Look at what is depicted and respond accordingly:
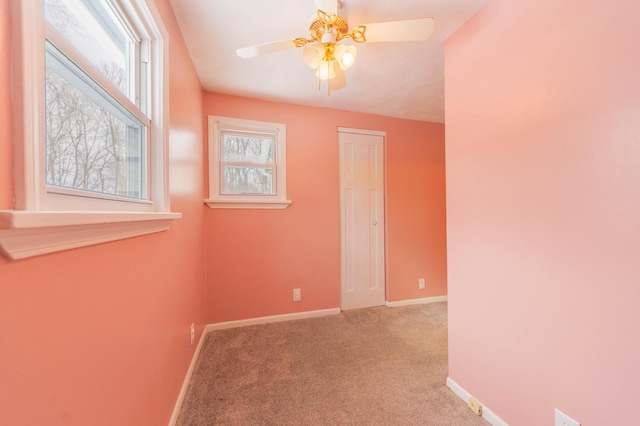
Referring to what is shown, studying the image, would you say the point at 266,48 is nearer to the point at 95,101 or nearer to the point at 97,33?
the point at 97,33

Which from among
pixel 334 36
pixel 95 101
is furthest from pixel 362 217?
pixel 95 101

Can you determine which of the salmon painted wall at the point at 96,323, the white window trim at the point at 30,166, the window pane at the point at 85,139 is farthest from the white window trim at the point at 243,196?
the white window trim at the point at 30,166

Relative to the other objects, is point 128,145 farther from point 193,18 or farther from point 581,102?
point 581,102

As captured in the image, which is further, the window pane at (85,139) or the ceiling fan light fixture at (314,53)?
the ceiling fan light fixture at (314,53)

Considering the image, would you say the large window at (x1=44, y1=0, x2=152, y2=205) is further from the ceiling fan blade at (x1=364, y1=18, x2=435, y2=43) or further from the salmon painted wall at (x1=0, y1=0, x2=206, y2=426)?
the ceiling fan blade at (x1=364, y1=18, x2=435, y2=43)

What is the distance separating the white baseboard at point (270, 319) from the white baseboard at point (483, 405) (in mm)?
1362

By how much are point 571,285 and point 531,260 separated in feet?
0.56

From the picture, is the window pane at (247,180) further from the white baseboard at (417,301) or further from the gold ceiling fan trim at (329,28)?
the white baseboard at (417,301)

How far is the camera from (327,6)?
1240 millimetres

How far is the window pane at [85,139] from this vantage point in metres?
0.64

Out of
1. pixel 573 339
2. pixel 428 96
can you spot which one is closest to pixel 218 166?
pixel 428 96

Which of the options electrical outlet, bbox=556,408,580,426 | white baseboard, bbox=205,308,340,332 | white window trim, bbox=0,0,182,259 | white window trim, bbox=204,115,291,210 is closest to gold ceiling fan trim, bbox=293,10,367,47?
white window trim, bbox=0,0,182,259

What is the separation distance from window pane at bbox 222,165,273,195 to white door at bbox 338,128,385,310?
858 millimetres

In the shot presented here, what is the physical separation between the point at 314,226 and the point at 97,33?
220 centimetres
